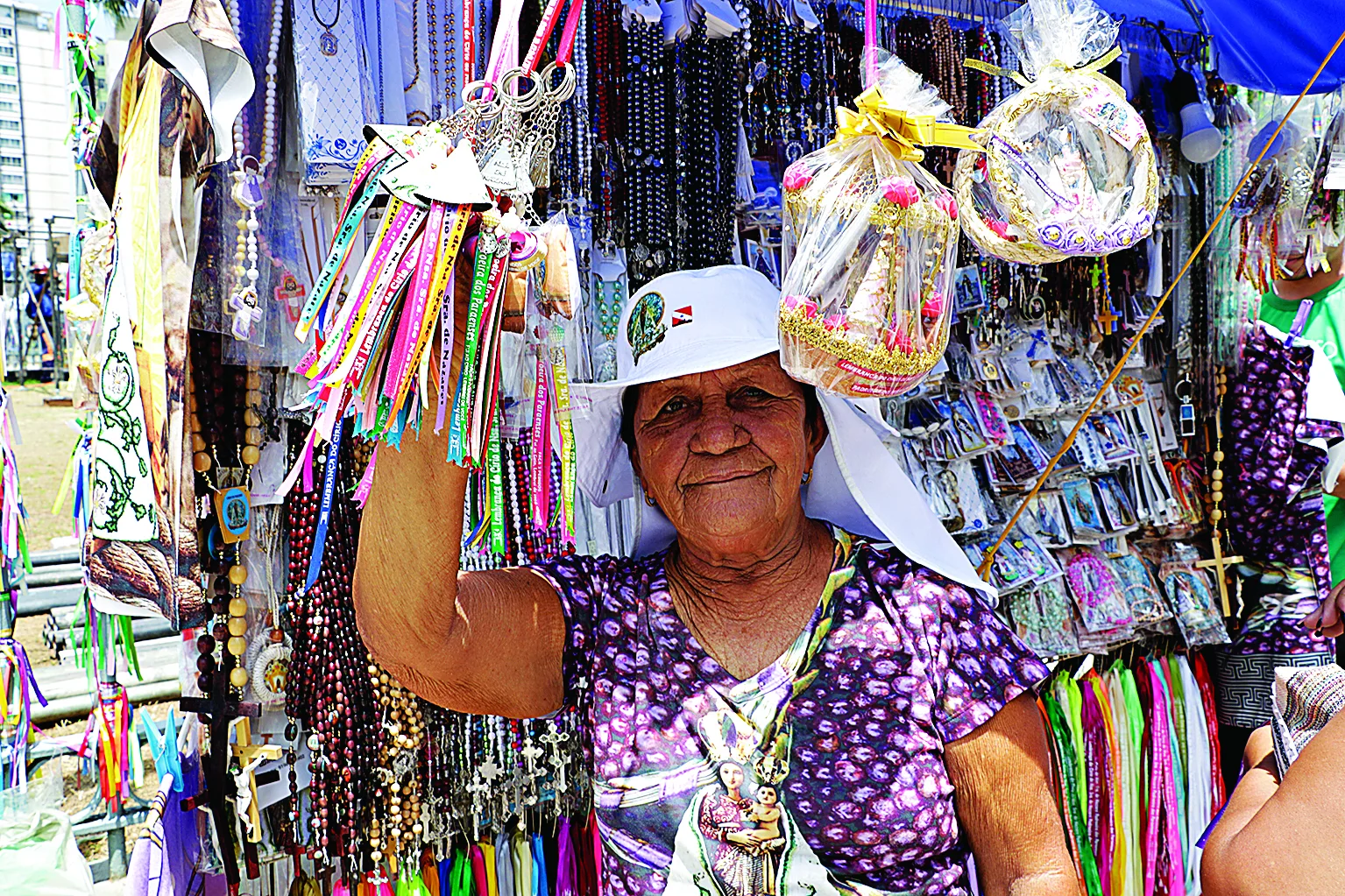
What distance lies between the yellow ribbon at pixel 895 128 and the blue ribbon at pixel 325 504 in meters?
0.83

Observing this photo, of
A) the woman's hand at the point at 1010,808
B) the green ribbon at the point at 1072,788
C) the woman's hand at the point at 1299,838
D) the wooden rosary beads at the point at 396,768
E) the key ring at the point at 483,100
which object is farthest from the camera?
the green ribbon at the point at 1072,788

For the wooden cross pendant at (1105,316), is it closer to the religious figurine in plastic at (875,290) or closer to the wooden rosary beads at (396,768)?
the religious figurine in plastic at (875,290)

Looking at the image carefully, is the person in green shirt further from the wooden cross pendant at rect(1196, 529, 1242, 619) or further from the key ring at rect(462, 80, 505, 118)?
the key ring at rect(462, 80, 505, 118)

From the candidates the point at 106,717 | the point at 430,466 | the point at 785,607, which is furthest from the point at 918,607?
the point at 106,717

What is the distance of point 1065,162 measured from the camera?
1.49 meters

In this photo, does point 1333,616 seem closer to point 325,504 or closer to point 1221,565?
point 1221,565

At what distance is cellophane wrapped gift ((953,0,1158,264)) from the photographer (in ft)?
4.84

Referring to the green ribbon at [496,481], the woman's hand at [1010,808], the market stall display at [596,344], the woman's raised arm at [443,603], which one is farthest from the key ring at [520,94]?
the woman's hand at [1010,808]

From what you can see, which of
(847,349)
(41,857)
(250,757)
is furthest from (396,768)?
(847,349)

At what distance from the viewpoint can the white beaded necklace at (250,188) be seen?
1.94 m

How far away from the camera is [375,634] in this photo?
160 cm

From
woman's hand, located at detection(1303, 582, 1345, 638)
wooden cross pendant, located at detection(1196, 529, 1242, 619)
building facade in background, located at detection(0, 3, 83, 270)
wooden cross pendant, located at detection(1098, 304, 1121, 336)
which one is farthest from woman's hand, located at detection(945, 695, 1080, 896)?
wooden cross pendant, located at detection(1196, 529, 1242, 619)

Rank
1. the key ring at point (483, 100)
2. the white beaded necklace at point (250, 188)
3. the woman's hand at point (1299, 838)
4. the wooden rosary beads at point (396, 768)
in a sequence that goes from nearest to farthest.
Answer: the woman's hand at point (1299, 838)
the key ring at point (483, 100)
the white beaded necklace at point (250, 188)
the wooden rosary beads at point (396, 768)

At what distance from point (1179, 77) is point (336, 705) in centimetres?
332
